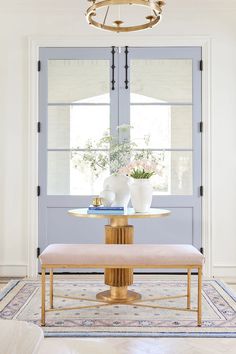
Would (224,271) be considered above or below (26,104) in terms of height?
below

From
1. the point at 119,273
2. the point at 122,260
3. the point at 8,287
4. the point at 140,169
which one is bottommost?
the point at 8,287

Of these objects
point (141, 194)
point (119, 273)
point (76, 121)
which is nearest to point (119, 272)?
point (119, 273)

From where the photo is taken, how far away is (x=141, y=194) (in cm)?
333

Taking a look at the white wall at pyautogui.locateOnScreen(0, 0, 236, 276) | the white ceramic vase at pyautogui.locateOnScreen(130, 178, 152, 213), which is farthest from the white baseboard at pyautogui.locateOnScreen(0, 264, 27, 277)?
the white ceramic vase at pyautogui.locateOnScreen(130, 178, 152, 213)

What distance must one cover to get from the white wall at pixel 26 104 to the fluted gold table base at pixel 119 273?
4.53 ft

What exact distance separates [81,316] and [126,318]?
1.04ft

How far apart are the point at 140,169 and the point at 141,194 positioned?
→ 8.0 inches

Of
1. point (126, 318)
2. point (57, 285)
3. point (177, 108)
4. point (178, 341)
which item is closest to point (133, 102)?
point (177, 108)

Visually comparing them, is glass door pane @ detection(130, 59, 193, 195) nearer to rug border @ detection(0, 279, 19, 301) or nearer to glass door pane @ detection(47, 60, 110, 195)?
glass door pane @ detection(47, 60, 110, 195)

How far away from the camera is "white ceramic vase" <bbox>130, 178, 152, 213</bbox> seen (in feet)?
10.9

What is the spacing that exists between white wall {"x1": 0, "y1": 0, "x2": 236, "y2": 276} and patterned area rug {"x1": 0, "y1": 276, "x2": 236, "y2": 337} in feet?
1.94

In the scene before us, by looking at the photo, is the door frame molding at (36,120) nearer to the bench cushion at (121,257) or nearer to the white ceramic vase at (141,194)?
the white ceramic vase at (141,194)

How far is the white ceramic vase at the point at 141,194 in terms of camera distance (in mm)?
3326

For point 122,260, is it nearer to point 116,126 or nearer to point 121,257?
point 121,257
